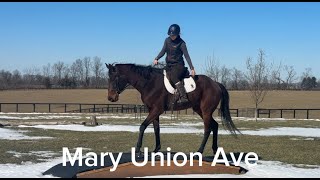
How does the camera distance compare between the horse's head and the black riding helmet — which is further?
the black riding helmet

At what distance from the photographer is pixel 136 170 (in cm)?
923

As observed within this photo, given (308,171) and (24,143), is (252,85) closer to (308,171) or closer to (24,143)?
(24,143)

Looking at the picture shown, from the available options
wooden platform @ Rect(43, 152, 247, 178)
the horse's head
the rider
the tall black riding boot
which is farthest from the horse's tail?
the horse's head

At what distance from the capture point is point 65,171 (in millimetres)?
9547

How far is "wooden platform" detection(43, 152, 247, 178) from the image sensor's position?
8984mm

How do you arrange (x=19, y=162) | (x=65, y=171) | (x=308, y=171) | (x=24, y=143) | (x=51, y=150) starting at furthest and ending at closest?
(x=24, y=143)
(x=51, y=150)
(x=19, y=162)
(x=308, y=171)
(x=65, y=171)

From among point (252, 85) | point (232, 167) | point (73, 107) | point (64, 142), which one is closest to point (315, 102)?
point (252, 85)

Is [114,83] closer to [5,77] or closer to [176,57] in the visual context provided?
[176,57]

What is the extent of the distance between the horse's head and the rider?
0.95m

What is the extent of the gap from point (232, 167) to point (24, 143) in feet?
30.8

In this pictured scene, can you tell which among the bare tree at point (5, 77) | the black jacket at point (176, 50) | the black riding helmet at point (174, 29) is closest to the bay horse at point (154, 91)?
the black jacket at point (176, 50)

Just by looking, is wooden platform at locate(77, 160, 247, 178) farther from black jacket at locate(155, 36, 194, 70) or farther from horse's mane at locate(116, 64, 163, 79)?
black jacket at locate(155, 36, 194, 70)

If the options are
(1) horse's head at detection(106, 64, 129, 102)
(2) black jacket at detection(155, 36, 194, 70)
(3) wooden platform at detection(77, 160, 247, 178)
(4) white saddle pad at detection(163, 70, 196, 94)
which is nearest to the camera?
(3) wooden platform at detection(77, 160, 247, 178)

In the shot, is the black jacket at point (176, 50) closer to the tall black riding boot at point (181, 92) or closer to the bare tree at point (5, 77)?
the tall black riding boot at point (181, 92)
